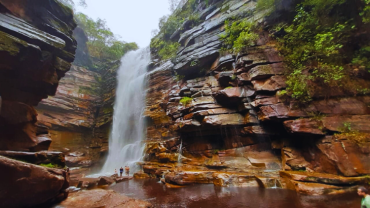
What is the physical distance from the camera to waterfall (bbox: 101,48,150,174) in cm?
2128

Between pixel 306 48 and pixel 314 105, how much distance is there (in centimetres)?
380

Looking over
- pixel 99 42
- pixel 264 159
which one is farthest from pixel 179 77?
pixel 99 42

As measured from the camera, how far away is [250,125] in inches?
506

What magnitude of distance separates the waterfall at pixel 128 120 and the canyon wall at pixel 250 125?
2.94 metres

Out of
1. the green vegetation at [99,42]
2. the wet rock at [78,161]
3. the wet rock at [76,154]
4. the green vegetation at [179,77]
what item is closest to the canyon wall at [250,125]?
the green vegetation at [179,77]

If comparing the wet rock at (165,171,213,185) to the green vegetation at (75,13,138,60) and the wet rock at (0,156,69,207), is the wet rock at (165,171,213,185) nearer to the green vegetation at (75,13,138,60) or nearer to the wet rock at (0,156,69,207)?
the wet rock at (0,156,69,207)

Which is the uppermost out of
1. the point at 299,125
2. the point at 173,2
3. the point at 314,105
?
the point at 173,2

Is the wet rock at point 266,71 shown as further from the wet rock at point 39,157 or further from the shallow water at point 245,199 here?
the wet rock at point 39,157

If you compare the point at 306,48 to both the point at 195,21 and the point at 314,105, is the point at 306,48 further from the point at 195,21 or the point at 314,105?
Answer: the point at 195,21

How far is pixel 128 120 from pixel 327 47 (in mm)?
21833

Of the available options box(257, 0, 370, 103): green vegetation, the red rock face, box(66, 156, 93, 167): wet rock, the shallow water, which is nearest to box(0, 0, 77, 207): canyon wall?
the shallow water

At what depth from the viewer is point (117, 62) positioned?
31.4 metres

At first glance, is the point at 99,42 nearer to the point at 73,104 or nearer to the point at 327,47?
the point at 73,104

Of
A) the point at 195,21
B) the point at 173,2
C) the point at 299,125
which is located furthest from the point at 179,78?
the point at 173,2
